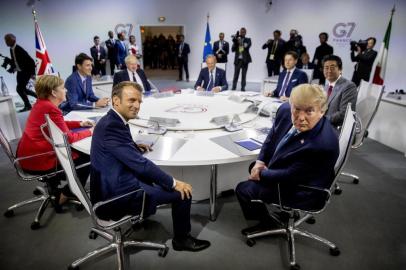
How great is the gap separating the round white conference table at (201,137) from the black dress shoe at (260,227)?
0.35 metres

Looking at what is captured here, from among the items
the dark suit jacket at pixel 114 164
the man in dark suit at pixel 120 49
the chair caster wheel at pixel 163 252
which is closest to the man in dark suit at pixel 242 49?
the man in dark suit at pixel 120 49

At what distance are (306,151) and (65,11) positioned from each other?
370 inches

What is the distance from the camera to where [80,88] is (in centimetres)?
365

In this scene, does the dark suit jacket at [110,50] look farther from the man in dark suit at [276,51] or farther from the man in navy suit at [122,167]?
the man in navy suit at [122,167]

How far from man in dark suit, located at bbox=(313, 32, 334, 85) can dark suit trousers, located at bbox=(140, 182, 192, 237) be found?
6557 millimetres

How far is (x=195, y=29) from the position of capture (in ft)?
31.8

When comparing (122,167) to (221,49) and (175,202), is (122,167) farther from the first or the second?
Answer: (221,49)

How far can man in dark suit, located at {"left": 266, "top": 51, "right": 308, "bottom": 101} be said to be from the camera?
13.1 feet

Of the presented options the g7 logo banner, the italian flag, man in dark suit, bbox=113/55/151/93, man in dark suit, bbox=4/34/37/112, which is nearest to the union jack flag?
man in dark suit, bbox=113/55/151/93

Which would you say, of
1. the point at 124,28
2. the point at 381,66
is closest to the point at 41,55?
the point at 124,28

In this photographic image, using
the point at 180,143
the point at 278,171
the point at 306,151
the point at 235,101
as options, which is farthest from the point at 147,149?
the point at 235,101

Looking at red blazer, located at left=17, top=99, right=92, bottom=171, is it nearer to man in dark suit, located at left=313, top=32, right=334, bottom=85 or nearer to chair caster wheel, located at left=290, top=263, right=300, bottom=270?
chair caster wheel, located at left=290, top=263, right=300, bottom=270

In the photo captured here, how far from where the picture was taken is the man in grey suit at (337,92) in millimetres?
3012

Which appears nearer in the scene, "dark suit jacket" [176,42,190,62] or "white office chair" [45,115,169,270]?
"white office chair" [45,115,169,270]
